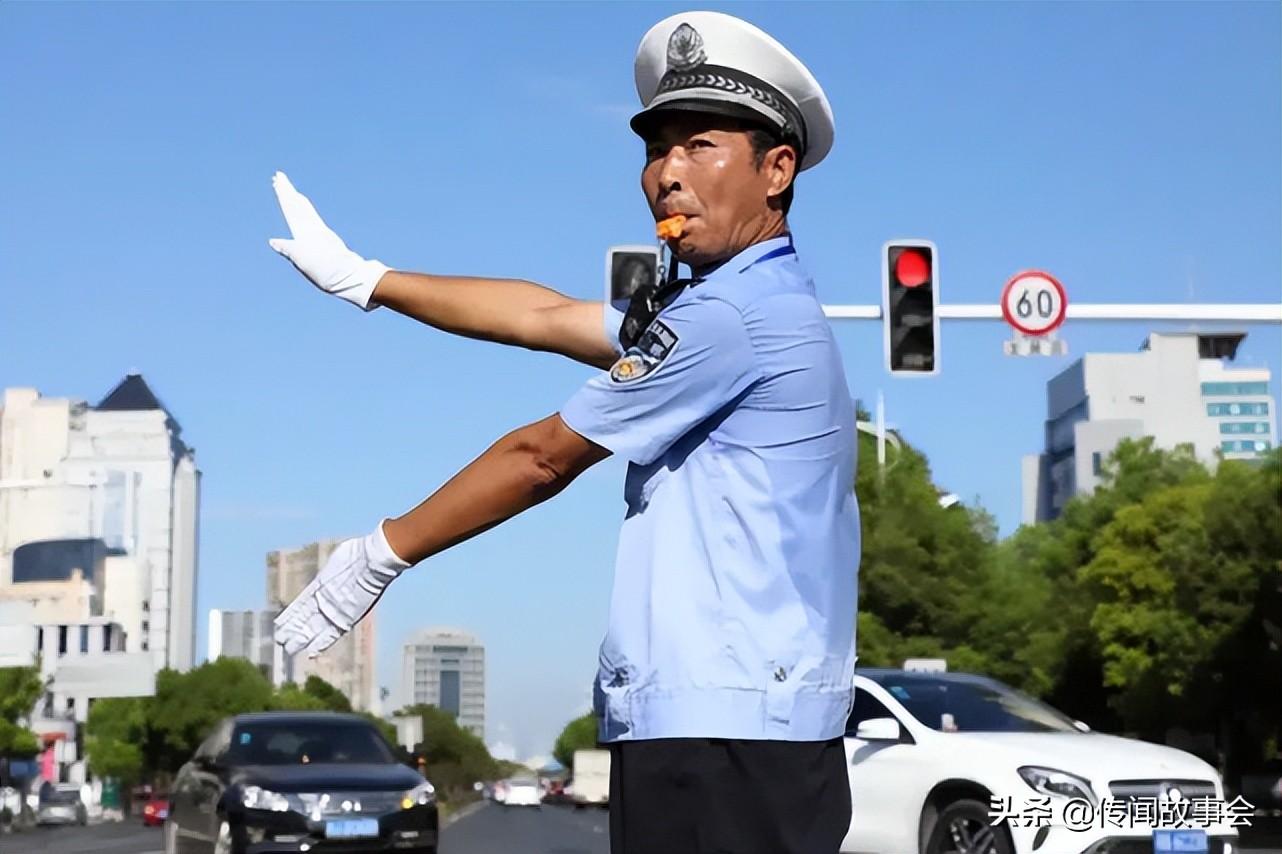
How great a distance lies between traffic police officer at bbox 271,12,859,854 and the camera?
2.63 metres

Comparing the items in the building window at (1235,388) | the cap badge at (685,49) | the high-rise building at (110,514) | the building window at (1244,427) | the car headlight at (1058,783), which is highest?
the building window at (1235,388)

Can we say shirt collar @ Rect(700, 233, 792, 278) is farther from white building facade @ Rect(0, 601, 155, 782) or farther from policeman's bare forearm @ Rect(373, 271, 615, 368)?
white building facade @ Rect(0, 601, 155, 782)

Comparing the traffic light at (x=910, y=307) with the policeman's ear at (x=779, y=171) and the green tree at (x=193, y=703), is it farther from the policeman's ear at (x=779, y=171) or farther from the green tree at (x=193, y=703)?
the green tree at (x=193, y=703)

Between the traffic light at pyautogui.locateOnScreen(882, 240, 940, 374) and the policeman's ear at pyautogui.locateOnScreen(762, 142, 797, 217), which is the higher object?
the traffic light at pyautogui.locateOnScreen(882, 240, 940, 374)

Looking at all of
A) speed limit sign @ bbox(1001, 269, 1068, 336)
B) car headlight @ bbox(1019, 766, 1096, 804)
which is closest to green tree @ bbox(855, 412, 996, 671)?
speed limit sign @ bbox(1001, 269, 1068, 336)

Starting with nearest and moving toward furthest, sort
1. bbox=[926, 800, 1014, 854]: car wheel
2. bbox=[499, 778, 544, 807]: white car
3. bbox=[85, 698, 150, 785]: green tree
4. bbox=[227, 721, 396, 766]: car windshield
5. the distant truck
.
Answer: bbox=[926, 800, 1014, 854]: car wheel → bbox=[227, 721, 396, 766]: car windshield → the distant truck → bbox=[499, 778, 544, 807]: white car → bbox=[85, 698, 150, 785]: green tree

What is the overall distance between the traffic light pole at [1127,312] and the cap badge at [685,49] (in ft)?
47.4

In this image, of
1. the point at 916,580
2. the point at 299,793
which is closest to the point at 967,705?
the point at 299,793

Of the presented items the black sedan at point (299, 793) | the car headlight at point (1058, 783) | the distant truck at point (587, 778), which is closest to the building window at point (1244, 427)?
the distant truck at point (587, 778)

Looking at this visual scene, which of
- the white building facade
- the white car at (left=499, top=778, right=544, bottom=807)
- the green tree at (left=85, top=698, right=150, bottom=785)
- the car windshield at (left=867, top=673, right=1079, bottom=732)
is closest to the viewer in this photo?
the car windshield at (left=867, top=673, right=1079, bottom=732)

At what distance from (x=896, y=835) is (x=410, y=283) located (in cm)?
1021

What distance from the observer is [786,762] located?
8.73ft

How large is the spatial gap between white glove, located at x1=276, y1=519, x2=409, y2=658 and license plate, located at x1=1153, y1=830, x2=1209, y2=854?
29.3ft

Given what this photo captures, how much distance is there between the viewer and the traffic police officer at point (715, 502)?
8.63 ft
